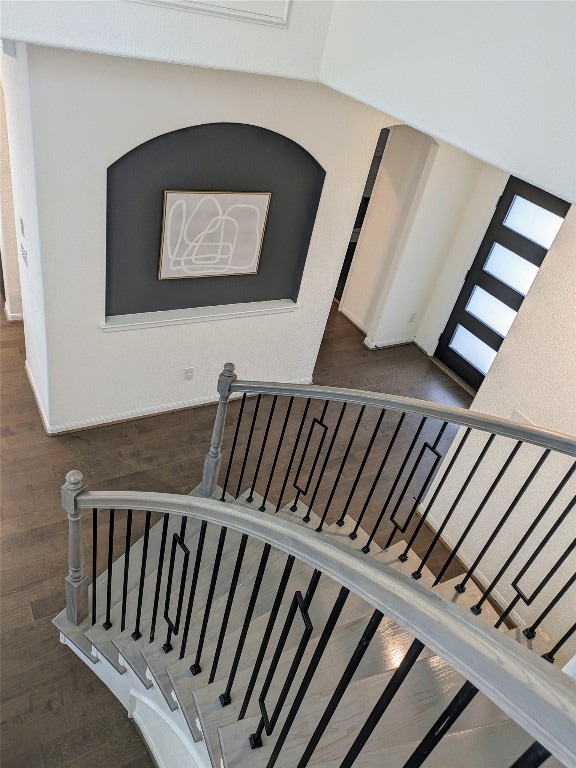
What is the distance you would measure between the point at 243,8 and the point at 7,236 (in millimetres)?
3076

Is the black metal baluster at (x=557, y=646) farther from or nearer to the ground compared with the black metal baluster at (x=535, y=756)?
nearer to the ground

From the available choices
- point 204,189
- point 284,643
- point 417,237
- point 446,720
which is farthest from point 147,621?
point 417,237

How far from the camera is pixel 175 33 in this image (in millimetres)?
2854

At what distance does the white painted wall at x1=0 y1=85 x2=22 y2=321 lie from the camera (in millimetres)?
4461

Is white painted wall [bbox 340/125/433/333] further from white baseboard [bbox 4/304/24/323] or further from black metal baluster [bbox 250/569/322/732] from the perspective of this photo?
black metal baluster [bbox 250/569/322/732]

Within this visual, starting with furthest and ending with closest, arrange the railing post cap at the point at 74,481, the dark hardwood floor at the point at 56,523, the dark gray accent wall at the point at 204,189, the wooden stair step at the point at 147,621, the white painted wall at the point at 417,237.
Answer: the white painted wall at the point at 417,237 → the dark gray accent wall at the point at 204,189 → the dark hardwood floor at the point at 56,523 → the wooden stair step at the point at 147,621 → the railing post cap at the point at 74,481

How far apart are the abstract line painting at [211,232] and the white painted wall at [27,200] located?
809 millimetres

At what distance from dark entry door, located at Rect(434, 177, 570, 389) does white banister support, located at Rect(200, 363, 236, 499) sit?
130 inches

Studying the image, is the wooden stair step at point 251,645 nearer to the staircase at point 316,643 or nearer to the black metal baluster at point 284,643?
the staircase at point 316,643

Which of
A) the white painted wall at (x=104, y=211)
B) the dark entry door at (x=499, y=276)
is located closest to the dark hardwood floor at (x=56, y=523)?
the white painted wall at (x=104, y=211)

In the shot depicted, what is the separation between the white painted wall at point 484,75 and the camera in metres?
1.88

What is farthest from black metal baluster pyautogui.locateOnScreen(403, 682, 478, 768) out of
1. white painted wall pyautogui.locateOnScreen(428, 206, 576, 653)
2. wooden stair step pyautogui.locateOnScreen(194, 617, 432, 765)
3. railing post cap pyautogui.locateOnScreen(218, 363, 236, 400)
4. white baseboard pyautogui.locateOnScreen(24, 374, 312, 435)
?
white baseboard pyautogui.locateOnScreen(24, 374, 312, 435)

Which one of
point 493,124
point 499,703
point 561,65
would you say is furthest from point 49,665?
point 561,65

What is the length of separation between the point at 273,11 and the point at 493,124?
1.52 metres
